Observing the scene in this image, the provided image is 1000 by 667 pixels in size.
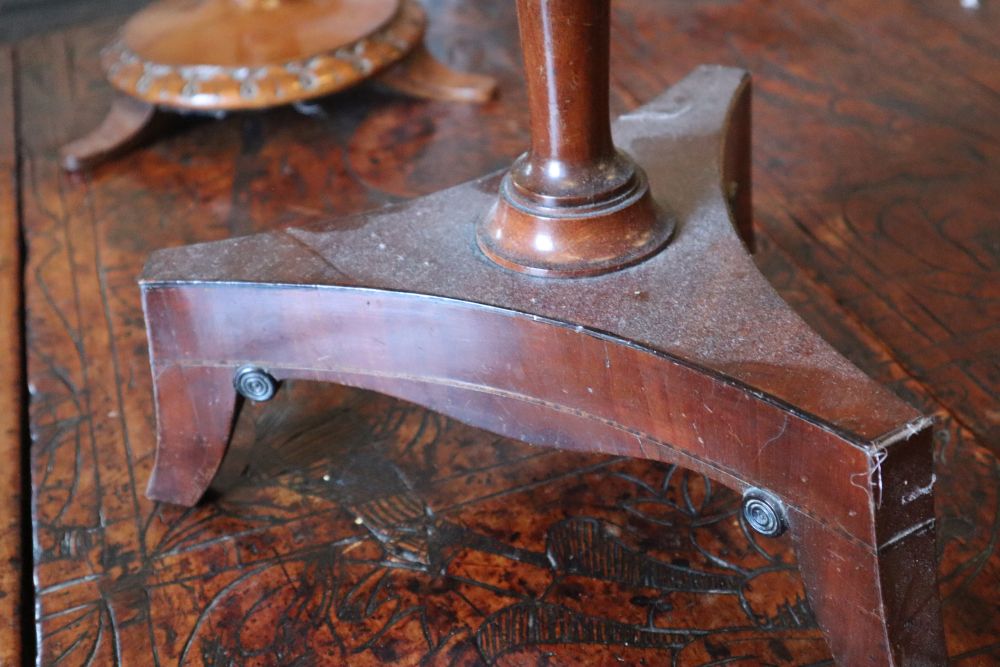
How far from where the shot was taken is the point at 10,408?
3.42 feet

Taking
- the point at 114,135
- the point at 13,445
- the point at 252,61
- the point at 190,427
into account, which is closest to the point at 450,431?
the point at 190,427

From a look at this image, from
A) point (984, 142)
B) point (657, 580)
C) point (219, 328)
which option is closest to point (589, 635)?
point (657, 580)

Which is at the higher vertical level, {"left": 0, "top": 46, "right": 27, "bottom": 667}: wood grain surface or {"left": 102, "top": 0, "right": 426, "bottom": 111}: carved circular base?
{"left": 102, "top": 0, "right": 426, "bottom": 111}: carved circular base

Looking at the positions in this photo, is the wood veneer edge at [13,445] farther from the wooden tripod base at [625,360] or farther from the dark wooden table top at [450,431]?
the wooden tripod base at [625,360]

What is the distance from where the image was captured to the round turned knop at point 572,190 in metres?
0.77

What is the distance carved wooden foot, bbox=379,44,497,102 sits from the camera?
147 centimetres

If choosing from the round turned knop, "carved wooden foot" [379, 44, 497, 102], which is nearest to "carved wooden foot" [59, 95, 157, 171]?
"carved wooden foot" [379, 44, 497, 102]

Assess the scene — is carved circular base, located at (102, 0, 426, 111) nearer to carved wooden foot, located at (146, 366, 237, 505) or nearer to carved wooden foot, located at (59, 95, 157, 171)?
carved wooden foot, located at (59, 95, 157, 171)

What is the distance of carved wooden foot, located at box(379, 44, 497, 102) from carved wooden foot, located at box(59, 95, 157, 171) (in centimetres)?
31

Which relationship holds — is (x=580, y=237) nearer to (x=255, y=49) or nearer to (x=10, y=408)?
(x=10, y=408)

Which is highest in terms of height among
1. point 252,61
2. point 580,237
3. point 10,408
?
point 580,237

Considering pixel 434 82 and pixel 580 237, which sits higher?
pixel 580 237

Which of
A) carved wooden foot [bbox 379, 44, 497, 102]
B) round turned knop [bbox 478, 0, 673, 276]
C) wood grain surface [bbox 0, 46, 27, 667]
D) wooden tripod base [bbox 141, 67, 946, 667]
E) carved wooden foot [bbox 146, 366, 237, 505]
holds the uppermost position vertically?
round turned knop [bbox 478, 0, 673, 276]

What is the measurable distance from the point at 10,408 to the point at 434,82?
27.7 inches
